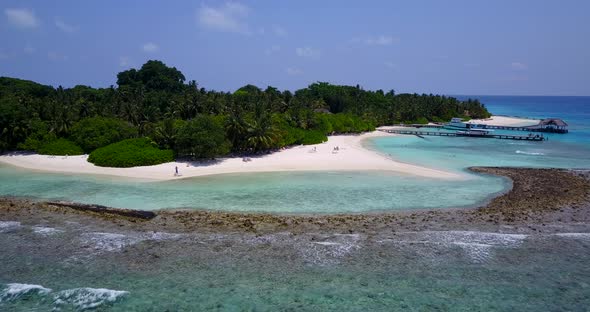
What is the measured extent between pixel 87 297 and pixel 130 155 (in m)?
28.9

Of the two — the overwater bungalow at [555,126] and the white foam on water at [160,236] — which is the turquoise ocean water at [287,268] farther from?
the overwater bungalow at [555,126]

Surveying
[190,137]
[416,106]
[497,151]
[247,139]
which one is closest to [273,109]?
[247,139]

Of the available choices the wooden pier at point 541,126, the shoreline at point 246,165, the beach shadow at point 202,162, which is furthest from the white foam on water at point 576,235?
the wooden pier at point 541,126

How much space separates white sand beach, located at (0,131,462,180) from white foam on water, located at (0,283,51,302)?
21.6 meters

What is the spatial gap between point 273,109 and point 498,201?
44614mm

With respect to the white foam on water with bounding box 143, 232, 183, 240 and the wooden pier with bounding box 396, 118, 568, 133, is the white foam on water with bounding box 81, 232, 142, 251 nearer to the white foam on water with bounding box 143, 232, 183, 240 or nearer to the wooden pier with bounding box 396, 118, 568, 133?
the white foam on water with bounding box 143, 232, 183, 240

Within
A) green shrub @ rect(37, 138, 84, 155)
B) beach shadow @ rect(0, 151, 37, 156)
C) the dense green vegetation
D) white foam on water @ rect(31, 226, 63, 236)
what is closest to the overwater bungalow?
the dense green vegetation

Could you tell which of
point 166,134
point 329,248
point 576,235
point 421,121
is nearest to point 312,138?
point 166,134

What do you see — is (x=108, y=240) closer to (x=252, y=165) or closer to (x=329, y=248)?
(x=329, y=248)

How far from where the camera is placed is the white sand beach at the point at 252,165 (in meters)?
42.3

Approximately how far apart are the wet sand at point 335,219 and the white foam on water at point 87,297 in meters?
7.29

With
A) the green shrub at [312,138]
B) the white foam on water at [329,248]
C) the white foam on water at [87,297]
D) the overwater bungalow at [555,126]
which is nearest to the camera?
the white foam on water at [87,297]

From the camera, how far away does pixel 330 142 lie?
2598 inches

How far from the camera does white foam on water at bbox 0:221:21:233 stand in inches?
1013
